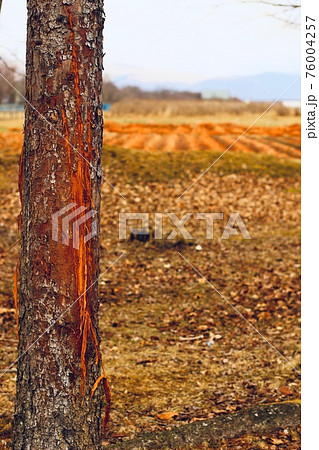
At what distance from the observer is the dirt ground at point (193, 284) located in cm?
365

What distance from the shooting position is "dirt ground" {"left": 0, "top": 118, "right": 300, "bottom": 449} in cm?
365

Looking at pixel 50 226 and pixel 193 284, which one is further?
pixel 193 284

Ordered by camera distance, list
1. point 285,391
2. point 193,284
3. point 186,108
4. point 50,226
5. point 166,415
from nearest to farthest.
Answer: point 50,226 → point 166,415 → point 285,391 → point 193,284 → point 186,108

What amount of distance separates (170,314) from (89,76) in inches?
141

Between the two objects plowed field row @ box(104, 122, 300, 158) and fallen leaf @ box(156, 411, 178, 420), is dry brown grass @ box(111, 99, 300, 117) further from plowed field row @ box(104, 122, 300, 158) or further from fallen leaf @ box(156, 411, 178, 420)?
fallen leaf @ box(156, 411, 178, 420)

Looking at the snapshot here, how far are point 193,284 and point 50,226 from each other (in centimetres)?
405

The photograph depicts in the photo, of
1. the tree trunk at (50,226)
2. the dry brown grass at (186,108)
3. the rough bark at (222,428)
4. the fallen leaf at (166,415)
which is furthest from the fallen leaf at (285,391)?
the dry brown grass at (186,108)

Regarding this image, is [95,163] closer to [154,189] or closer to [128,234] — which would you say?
[128,234]

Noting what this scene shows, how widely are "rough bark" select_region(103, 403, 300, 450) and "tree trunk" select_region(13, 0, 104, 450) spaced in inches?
21.4

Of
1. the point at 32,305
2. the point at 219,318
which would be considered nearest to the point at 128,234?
the point at 219,318

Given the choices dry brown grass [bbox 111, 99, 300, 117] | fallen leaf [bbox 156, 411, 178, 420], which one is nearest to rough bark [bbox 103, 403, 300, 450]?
fallen leaf [bbox 156, 411, 178, 420]

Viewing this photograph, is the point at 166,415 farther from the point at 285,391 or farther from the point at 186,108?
the point at 186,108

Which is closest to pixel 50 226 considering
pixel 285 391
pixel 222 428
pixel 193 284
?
pixel 222 428

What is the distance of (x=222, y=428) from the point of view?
2.96 metres
